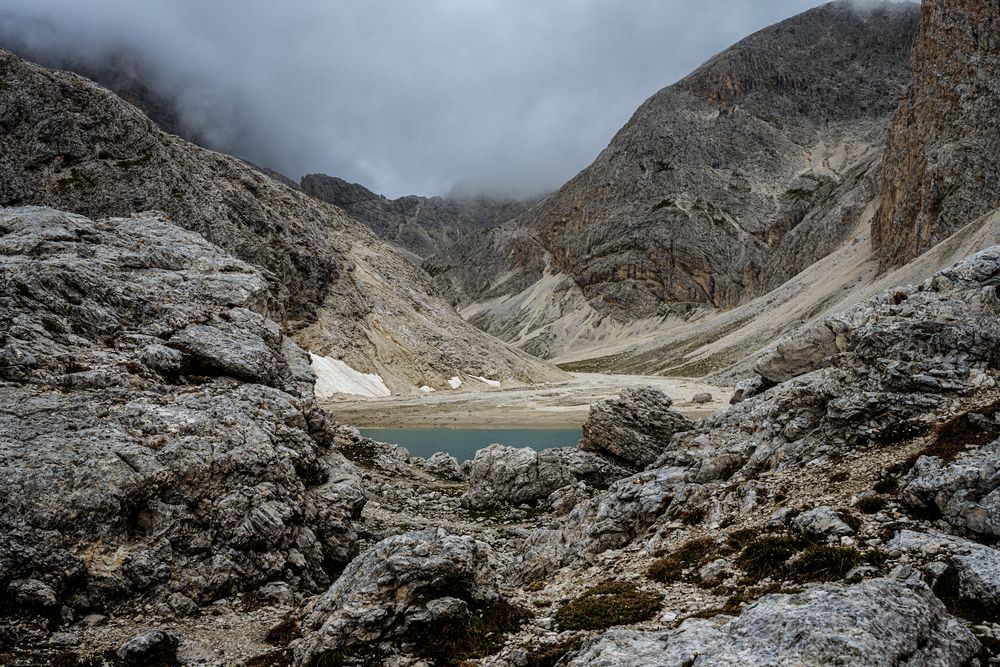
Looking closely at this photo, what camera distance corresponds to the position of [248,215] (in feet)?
345

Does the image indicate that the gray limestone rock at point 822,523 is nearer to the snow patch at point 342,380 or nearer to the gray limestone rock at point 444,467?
the gray limestone rock at point 444,467

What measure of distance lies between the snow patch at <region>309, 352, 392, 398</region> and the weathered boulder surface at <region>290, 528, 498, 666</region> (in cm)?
7942

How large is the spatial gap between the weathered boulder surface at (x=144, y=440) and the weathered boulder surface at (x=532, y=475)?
874 centimetres

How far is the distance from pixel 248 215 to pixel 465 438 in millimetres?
61948

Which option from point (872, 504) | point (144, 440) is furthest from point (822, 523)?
Result: point (144, 440)

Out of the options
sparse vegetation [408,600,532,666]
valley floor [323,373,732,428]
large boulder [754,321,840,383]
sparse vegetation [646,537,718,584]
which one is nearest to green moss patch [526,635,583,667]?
sparse vegetation [408,600,532,666]

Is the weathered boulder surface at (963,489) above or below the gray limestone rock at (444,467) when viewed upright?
above

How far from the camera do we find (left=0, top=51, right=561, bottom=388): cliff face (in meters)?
80.8

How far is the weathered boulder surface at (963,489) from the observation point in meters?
13.0

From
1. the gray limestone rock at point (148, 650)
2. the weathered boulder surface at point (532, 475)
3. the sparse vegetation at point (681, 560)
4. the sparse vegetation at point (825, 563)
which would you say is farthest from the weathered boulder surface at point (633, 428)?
the gray limestone rock at point (148, 650)

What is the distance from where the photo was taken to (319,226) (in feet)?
425

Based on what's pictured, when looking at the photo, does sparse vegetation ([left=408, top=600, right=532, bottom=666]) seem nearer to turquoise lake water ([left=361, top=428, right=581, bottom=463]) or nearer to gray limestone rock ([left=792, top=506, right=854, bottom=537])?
gray limestone rock ([left=792, top=506, right=854, bottom=537])

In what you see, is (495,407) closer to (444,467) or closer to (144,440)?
(444,467)

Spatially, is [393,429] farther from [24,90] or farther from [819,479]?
[24,90]
